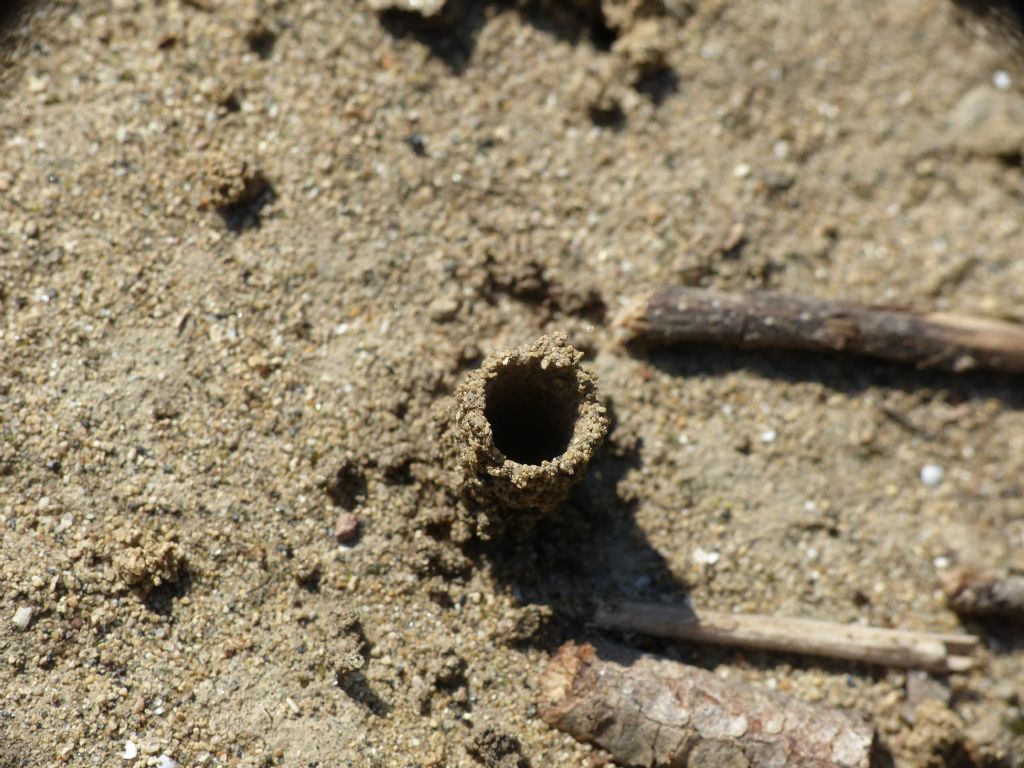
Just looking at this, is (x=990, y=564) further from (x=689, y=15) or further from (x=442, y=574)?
(x=689, y=15)

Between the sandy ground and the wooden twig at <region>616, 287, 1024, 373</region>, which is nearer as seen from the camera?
the sandy ground

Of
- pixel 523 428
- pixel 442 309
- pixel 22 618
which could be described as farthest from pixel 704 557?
pixel 22 618

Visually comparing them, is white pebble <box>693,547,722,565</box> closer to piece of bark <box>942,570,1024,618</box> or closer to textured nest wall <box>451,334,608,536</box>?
textured nest wall <box>451,334,608,536</box>

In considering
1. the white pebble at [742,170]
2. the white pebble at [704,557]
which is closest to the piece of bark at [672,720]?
the white pebble at [704,557]

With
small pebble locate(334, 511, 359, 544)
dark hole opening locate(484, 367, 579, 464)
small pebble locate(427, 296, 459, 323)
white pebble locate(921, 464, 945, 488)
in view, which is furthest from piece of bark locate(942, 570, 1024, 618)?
small pebble locate(334, 511, 359, 544)

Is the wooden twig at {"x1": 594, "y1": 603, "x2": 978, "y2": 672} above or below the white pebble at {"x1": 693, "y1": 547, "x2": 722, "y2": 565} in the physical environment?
below

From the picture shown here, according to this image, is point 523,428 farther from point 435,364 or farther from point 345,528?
point 345,528
